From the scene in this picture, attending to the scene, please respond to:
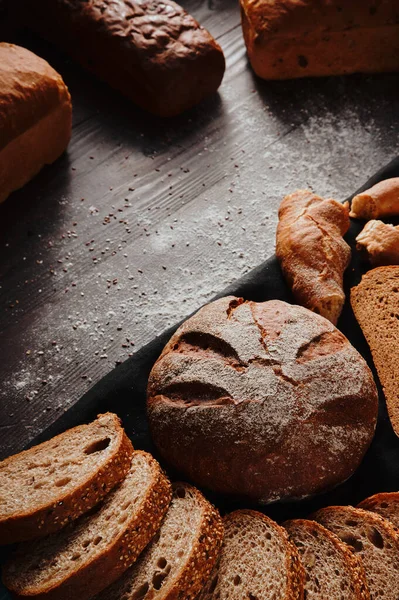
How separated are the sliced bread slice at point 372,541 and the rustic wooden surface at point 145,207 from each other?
1.17 m

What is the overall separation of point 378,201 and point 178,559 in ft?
5.96

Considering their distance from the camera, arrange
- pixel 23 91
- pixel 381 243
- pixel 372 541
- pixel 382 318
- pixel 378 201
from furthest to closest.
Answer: pixel 23 91
pixel 378 201
pixel 381 243
pixel 382 318
pixel 372 541

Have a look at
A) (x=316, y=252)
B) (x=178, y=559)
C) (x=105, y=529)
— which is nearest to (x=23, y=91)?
(x=316, y=252)

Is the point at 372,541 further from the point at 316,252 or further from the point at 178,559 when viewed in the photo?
the point at 316,252

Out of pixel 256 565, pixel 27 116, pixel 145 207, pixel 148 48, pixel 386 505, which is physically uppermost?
pixel 27 116

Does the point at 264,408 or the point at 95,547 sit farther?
the point at 264,408

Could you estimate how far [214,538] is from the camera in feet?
6.79

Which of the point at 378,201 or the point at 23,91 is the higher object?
the point at 23,91

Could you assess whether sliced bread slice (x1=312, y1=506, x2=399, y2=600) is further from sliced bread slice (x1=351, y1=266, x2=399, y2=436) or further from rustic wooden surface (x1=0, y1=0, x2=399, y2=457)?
rustic wooden surface (x1=0, y1=0, x2=399, y2=457)

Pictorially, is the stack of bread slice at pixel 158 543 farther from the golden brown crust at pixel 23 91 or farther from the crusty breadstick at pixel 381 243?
the golden brown crust at pixel 23 91

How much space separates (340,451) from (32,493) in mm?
1014

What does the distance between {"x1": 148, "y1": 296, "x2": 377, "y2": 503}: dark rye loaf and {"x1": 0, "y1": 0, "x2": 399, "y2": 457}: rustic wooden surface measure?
63 cm

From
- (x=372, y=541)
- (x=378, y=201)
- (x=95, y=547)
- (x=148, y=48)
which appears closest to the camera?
(x=95, y=547)

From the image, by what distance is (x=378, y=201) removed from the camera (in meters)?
3.04
